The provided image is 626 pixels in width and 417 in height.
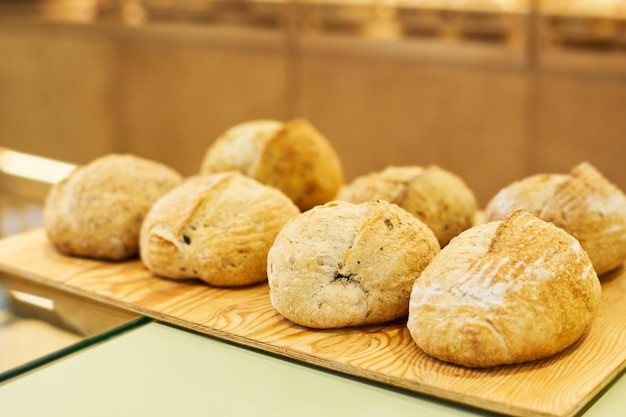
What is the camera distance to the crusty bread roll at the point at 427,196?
1761 millimetres

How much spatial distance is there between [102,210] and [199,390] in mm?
680

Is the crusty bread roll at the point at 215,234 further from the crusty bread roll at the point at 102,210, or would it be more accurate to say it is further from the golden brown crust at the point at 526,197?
the golden brown crust at the point at 526,197

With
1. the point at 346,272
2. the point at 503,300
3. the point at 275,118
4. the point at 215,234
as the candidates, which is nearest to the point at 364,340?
the point at 346,272

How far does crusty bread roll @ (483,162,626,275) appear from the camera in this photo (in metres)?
1.62

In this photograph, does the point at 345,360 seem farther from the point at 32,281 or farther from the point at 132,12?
the point at 132,12

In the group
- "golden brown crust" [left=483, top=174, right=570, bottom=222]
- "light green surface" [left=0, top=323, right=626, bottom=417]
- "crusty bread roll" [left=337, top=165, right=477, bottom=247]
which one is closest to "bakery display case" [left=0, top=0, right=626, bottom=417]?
"light green surface" [left=0, top=323, right=626, bottom=417]

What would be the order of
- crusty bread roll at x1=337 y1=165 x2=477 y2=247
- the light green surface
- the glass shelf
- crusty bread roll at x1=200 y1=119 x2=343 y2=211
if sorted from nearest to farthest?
the light green surface
the glass shelf
crusty bread roll at x1=337 y1=165 x2=477 y2=247
crusty bread roll at x1=200 y1=119 x2=343 y2=211

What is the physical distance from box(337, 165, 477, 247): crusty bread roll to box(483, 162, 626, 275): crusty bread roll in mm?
105

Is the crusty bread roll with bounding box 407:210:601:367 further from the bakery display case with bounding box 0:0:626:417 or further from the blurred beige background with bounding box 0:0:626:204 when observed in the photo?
the blurred beige background with bounding box 0:0:626:204

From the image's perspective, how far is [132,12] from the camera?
5035mm

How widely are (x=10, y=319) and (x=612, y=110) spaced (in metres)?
2.81

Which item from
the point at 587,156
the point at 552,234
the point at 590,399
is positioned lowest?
the point at 587,156

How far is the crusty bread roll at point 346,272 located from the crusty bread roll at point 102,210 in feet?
1.62

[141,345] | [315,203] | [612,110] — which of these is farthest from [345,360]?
[612,110]
